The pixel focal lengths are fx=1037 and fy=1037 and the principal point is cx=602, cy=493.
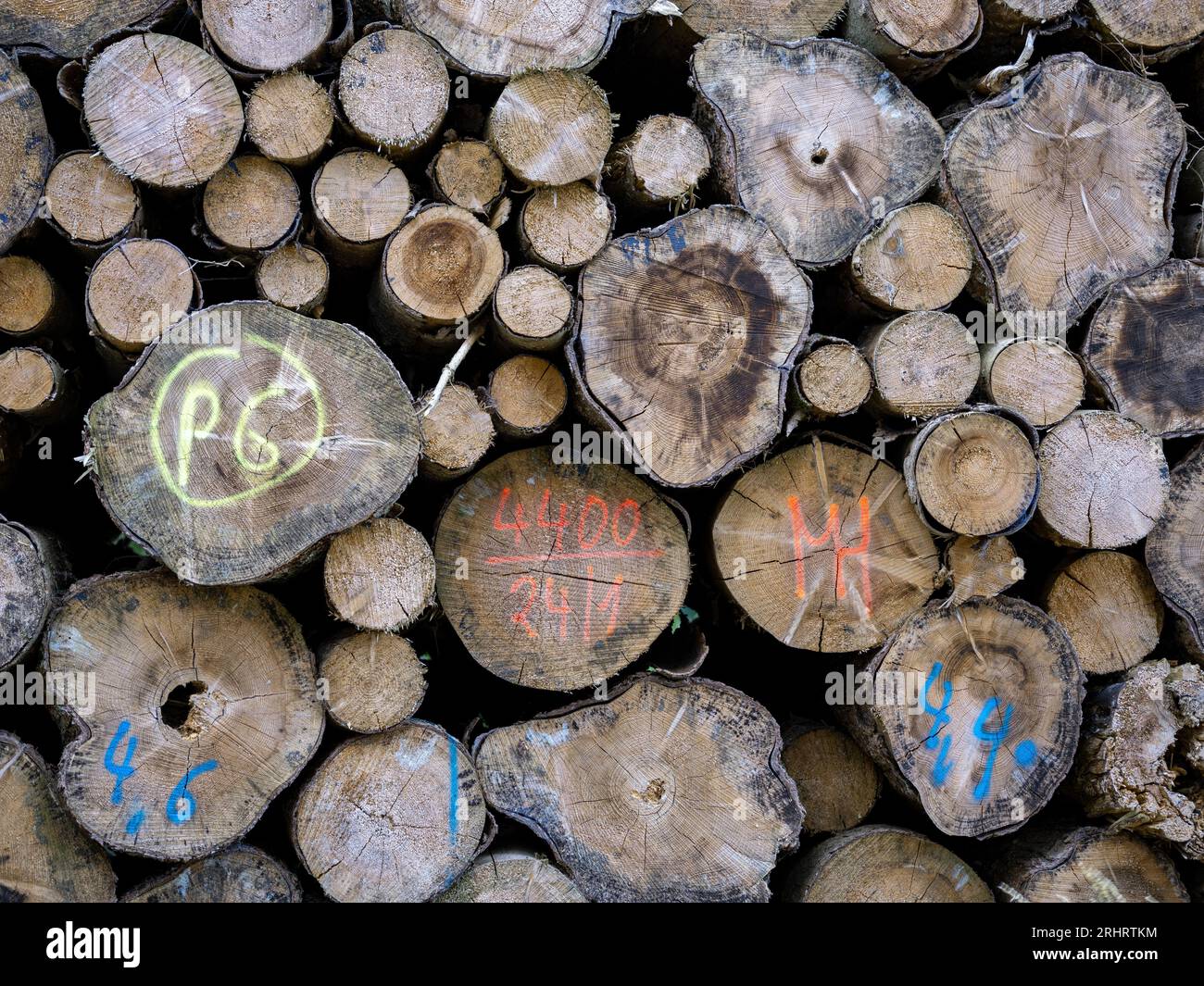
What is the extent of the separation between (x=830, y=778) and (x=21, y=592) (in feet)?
9.80

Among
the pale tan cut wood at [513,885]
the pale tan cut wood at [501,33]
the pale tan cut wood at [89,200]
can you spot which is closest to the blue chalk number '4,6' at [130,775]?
the pale tan cut wood at [513,885]

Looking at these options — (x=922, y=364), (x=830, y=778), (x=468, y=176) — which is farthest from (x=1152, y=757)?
(x=468, y=176)

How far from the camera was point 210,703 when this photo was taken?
3.32 meters

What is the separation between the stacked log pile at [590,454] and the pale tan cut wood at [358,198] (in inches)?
0.5

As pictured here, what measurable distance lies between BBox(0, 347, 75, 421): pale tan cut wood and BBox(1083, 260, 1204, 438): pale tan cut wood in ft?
12.4

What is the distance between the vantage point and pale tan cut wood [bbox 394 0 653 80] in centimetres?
359

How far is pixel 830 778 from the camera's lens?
415 centimetres

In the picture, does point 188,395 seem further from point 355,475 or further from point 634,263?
point 634,263

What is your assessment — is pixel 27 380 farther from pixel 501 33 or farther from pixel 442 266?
pixel 501 33

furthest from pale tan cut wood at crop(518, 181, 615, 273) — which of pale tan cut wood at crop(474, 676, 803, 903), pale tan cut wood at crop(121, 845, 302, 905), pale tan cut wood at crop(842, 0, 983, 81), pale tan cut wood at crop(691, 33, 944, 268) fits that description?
pale tan cut wood at crop(121, 845, 302, 905)

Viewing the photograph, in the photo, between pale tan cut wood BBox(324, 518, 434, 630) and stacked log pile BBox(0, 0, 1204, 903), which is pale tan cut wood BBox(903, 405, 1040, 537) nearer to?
stacked log pile BBox(0, 0, 1204, 903)

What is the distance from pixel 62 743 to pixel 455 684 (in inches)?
56.9

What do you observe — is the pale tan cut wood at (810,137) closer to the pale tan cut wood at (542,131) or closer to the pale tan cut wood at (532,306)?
the pale tan cut wood at (542,131)

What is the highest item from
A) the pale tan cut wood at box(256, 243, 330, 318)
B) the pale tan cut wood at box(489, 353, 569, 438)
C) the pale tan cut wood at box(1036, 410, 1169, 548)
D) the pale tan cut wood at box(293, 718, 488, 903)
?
the pale tan cut wood at box(256, 243, 330, 318)
